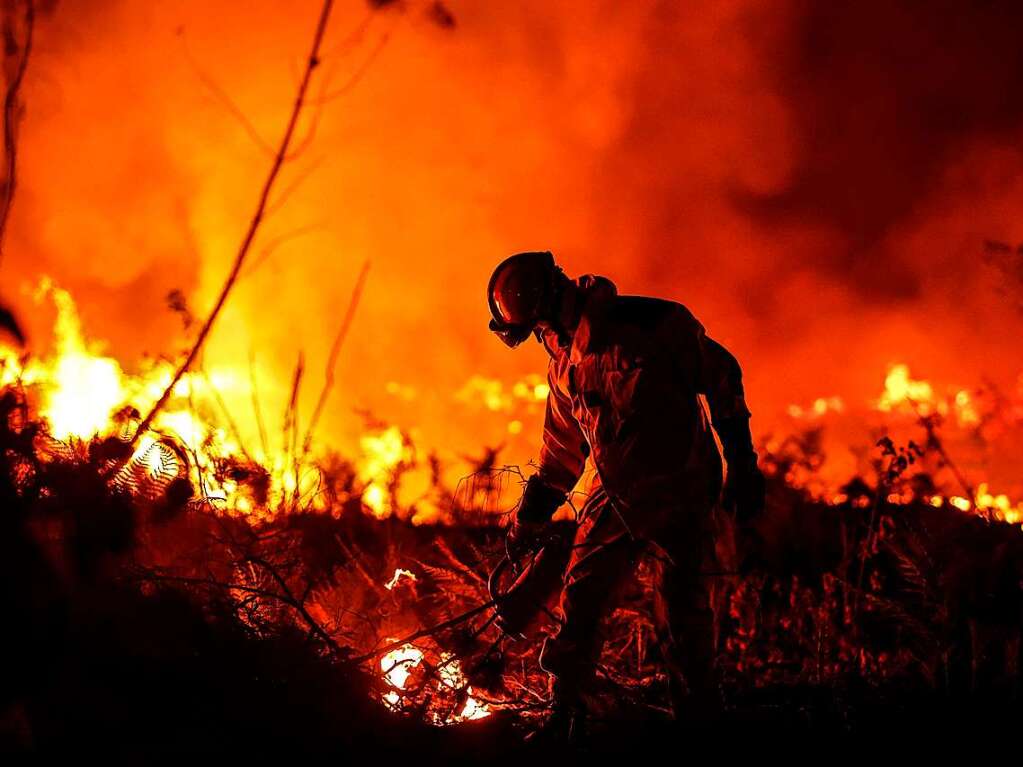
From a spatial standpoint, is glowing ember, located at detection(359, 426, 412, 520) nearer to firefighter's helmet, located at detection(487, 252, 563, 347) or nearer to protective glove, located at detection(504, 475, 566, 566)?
protective glove, located at detection(504, 475, 566, 566)

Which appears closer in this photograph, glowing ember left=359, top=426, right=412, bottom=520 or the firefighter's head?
the firefighter's head

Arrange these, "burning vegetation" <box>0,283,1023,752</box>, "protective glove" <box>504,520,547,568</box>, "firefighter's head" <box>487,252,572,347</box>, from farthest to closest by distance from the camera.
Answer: "protective glove" <box>504,520,547,568</box> < "firefighter's head" <box>487,252,572,347</box> < "burning vegetation" <box>0,283,1023,752</box>

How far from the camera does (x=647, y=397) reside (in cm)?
345

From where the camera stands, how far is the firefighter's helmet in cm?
365

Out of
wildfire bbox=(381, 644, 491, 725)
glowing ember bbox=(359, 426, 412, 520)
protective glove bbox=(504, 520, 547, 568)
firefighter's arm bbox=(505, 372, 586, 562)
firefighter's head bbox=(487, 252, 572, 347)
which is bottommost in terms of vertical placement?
wildfire bbox=(381, 644, 491, 725)

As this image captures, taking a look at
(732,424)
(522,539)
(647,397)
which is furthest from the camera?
(522,539)

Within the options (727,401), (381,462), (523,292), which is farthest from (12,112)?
(381,462)

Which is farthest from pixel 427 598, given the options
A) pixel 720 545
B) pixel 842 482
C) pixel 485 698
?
pixel 842 482

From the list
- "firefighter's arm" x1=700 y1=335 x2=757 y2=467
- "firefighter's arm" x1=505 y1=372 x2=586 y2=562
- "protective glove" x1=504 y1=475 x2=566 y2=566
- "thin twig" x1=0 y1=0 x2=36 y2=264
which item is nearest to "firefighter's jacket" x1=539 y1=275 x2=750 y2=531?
"firefighter's arm" x1=700 y1=335 x2=757 y2=467

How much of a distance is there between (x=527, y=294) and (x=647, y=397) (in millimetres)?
739

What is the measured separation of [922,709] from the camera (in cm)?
383

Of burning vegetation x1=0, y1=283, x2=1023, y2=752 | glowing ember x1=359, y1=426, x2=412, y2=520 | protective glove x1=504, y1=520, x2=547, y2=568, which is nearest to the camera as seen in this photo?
burning vegetation x1=0, y1=283, x2=1023, y2=752

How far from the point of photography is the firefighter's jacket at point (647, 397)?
3445 mm

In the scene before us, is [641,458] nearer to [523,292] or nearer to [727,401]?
[727,401]
